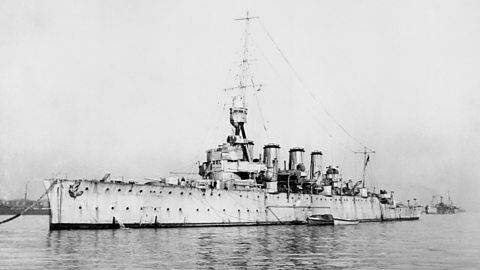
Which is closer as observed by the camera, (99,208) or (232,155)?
(99,208)

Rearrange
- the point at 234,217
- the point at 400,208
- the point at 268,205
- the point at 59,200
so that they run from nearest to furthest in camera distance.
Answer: the point at 59,200 < the point at 234,217 < the point at 268,205 < the point at 400,208

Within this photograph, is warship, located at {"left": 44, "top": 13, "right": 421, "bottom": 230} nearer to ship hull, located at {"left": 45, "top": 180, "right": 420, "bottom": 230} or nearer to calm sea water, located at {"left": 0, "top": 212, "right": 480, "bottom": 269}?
ship hull, located at {"left": 45, "top": 180, "right": 420, "bottom": 230}

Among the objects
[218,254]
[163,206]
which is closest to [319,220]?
[163,206]

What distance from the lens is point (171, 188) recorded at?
28406mm

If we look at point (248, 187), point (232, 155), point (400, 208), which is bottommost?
point (400, 208)

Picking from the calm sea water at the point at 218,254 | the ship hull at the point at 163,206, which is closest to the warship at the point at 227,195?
the ship hull at the point at 163,206

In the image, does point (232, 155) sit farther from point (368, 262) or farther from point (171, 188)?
point (368, 262)

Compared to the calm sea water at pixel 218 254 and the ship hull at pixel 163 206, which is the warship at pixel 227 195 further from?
the calm sea water at pixel 218 254

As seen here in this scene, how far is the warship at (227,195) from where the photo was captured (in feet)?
83.9

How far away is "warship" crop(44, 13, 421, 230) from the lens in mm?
25578

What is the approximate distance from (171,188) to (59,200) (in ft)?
20.3

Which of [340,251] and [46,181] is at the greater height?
[46,181]

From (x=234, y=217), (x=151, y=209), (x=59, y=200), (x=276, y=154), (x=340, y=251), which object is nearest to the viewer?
(x=340, y=251)

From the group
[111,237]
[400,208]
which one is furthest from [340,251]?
[400,208]
